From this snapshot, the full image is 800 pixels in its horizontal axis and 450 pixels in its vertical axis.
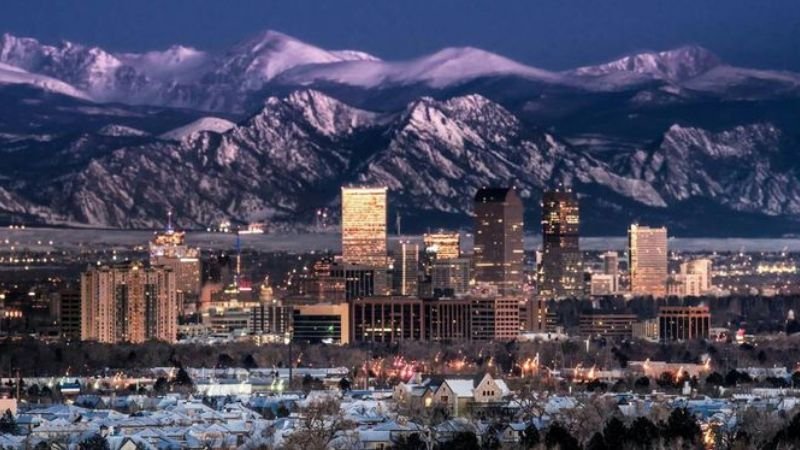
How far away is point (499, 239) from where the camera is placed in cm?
18862

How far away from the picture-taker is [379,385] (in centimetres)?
9219

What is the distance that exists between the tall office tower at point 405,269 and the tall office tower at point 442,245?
0.94 meters

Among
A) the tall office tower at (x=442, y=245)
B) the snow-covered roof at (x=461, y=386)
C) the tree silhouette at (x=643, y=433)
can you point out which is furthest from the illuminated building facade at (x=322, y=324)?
the tree silhouette at (x=643, y=433)

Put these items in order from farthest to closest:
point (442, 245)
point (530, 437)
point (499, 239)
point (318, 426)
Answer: point (442, 245) → point (499, 239) → point (318, 426) → point (530, 437)

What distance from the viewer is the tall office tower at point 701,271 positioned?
620ft

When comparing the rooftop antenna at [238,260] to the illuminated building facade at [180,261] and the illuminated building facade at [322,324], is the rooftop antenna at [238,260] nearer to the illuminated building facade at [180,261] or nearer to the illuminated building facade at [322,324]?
the illuminated building facade at [180,261]

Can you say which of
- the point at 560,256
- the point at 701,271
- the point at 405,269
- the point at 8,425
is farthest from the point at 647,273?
the point at 8,425

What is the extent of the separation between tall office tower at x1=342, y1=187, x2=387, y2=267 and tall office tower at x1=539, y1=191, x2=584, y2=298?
9.51m

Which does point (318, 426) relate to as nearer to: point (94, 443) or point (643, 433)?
point (94, 443)

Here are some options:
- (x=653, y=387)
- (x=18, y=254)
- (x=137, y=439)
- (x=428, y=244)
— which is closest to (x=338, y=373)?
(x=653, y=387)

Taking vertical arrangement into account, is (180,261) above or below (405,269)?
above

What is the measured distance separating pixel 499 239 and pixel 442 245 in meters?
3.41

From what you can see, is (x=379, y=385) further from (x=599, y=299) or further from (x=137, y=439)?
(x=599, y=299)

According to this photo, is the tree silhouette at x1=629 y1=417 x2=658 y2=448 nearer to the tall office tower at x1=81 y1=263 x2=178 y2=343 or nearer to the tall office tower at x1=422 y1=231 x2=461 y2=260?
the tall office tower at x1=81 y1=263 x2=178 y2=343
